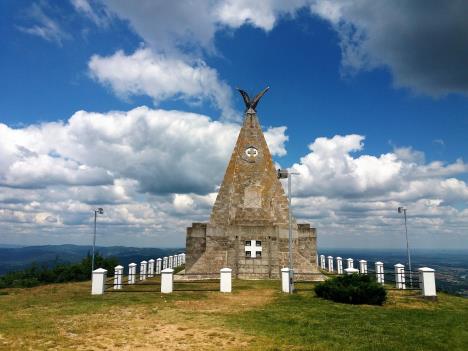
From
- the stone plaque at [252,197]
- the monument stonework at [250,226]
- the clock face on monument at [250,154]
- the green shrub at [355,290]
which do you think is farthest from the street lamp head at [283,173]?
the clock face on monument at [250,154]

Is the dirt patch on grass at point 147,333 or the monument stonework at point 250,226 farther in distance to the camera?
the monument stonework at point 250,226

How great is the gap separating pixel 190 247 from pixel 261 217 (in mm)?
5649

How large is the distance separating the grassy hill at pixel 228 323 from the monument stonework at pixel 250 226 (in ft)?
26.2

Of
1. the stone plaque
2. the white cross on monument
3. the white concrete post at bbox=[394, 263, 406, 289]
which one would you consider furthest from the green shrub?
the stone plaque

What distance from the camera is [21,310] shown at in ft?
43.1

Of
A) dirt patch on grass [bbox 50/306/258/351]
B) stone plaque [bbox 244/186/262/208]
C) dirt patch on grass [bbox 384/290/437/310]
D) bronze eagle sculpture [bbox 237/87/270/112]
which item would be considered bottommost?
dirt patch on grass [bbox 50/306/258/351]

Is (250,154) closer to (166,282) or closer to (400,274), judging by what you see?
(166,282)

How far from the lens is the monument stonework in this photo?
24016 mm

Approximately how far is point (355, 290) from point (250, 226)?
436 inches

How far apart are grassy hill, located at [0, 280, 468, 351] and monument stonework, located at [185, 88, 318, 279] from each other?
7.98 meters

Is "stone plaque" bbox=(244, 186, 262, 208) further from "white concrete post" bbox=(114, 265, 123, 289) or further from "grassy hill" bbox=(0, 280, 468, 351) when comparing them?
"white concrete post" bbox=(114, 265, 123, 289)

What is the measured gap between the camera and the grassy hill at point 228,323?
8.89 metres

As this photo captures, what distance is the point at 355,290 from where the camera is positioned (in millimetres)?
13906

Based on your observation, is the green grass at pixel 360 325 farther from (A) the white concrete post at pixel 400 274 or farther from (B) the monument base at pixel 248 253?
(B) the monument base at pixel 248 253
